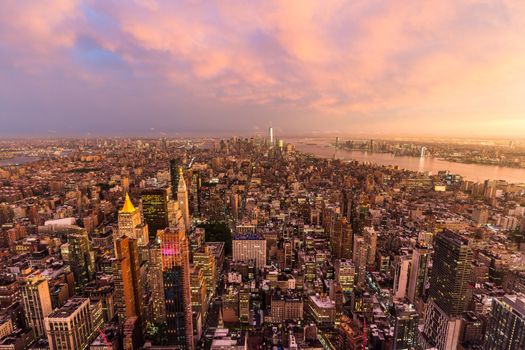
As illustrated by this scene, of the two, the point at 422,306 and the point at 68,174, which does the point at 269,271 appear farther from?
the point at 68,174

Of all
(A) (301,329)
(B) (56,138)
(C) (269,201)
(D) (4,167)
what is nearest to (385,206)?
(C) (269,201)

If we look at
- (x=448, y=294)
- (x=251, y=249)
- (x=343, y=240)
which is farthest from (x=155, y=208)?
(x=448, y=294)

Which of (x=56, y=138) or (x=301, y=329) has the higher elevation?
(x=56, y=138)

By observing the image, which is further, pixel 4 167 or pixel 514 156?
pixel 4 167

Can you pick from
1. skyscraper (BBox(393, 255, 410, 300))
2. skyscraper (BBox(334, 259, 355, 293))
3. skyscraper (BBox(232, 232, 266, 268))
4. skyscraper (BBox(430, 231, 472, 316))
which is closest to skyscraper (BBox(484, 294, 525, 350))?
skyscraper (BBox(430, 231, 472, 316))

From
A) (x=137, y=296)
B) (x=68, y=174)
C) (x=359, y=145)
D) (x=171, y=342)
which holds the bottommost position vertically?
(x=171, y=342)

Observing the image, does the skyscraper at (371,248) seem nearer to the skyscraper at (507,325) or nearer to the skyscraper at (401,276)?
the skyscraper at (401,276)

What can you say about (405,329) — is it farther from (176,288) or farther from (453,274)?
(176,288)
